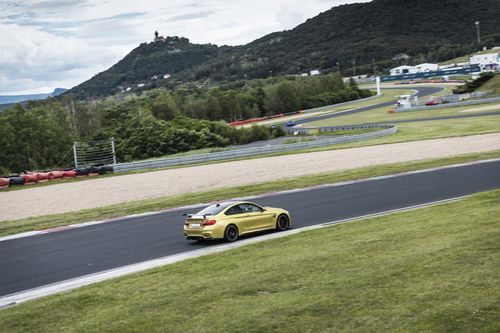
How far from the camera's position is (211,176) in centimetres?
4050

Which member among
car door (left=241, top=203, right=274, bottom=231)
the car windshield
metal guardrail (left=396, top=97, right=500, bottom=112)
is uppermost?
metal guardrail (left=396, top=97, right=500, bottom=112)

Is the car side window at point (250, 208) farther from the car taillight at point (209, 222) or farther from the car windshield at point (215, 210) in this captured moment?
the car taillight at point (209, 222)

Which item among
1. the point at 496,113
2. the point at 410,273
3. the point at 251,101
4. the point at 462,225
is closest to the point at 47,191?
the point at 462,225

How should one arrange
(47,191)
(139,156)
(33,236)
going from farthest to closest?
(139,156), (47,191), (33,236)

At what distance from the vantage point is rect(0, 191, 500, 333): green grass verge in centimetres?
982

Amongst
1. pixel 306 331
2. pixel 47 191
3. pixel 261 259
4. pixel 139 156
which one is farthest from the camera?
pixel 139 156

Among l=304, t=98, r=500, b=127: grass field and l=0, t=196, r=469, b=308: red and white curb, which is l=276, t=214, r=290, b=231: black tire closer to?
l=0, t=196, r=469, b=308: red and white curb

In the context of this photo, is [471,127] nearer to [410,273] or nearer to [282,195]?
[282,195]

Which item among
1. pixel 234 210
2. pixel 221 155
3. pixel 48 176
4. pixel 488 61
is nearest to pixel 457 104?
pixel 221 155

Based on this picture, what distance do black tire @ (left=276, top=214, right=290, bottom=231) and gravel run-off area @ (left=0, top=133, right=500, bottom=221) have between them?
13.0 metres

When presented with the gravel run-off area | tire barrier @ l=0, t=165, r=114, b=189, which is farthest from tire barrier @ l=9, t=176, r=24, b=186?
the gravel run-off area

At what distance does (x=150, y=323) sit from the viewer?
10.7 metres

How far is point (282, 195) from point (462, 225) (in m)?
14.3

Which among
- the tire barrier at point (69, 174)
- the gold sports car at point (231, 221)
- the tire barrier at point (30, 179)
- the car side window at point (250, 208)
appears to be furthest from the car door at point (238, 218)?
the tire barrier at point (69, 174)
